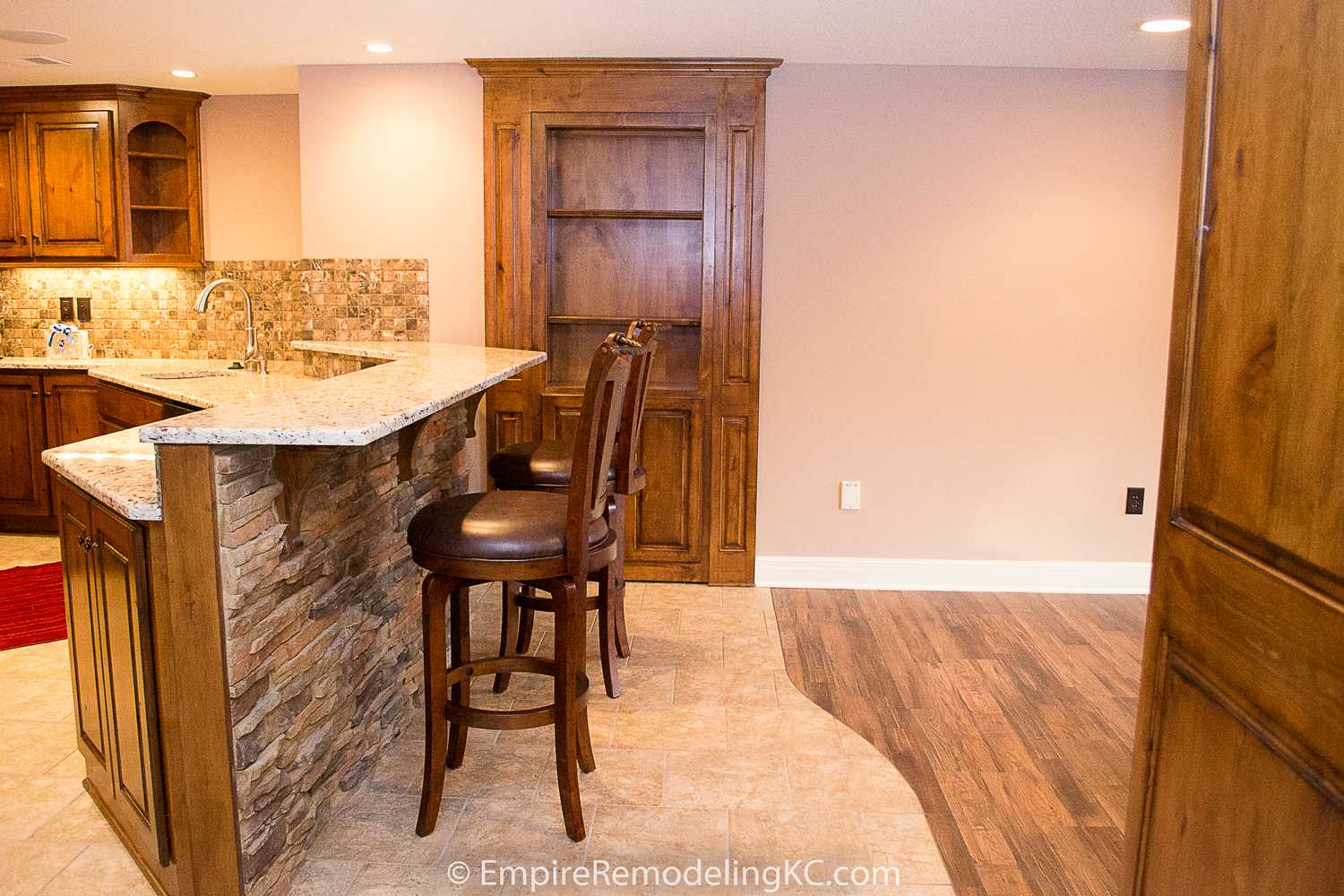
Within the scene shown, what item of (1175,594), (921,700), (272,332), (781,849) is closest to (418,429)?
(781,849)

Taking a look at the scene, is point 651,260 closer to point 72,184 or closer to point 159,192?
point 159,192

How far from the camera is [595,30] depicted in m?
3.89

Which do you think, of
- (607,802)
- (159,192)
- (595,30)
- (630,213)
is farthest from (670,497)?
(159,192)

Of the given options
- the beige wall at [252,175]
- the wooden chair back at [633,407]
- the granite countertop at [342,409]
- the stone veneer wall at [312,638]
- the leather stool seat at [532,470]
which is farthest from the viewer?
the beige wall at [252,175]

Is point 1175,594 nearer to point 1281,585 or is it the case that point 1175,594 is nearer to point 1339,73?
point 1281,585

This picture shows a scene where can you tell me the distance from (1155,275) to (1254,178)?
11.5ft

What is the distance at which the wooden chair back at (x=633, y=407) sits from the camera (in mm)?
2930

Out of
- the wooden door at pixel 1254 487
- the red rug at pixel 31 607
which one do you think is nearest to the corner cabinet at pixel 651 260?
the red rug at pixel 31 607

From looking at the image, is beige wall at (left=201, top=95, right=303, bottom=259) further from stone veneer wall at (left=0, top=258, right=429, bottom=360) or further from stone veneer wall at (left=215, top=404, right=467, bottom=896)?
stone veneer wall at (left=215, top=404, right=467, bottom=896)

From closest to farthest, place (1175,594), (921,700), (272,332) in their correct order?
(1175,594), (921,700), (272,332)

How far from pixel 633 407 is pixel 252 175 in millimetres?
3367

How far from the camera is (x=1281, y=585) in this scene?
1197mm

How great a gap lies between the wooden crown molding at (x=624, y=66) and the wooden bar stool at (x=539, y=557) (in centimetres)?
234

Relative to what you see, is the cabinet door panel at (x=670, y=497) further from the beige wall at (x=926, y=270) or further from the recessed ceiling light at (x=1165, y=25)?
the recessed ceiling light at (x=1165, y=25)
